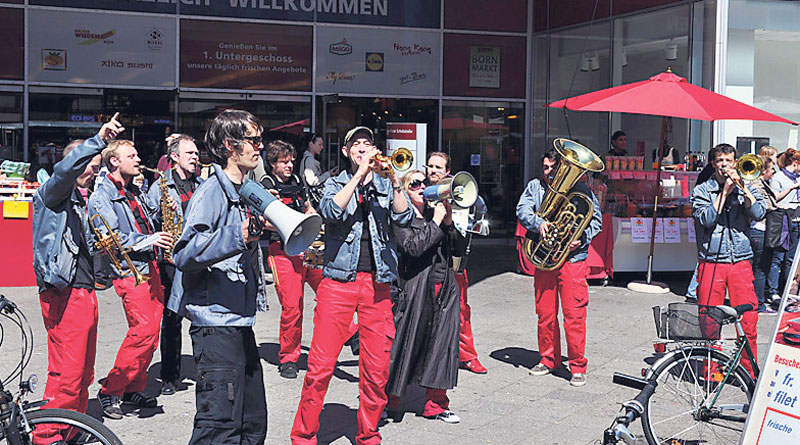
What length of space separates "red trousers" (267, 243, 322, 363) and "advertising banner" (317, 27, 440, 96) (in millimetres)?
9112

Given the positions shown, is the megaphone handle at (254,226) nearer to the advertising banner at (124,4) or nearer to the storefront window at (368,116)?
the storefront window at (368,116)

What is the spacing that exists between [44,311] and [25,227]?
655cm

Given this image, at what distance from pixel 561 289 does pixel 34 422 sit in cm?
430

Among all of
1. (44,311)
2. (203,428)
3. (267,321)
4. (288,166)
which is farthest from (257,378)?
(267,321)

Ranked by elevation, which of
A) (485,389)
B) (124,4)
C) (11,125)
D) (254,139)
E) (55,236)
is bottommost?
(485,389)

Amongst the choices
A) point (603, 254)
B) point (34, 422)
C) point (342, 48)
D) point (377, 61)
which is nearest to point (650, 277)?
point (603, 254)

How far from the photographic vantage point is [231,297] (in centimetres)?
430

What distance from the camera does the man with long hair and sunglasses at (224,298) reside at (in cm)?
420

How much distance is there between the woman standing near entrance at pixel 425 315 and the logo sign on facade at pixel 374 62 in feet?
33.8

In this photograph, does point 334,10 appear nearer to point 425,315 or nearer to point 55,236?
point 425,315

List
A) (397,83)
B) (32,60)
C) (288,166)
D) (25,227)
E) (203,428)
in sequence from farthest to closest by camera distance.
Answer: (397,83) < (32,60) < (25,227) < (288,166) < (203,428)

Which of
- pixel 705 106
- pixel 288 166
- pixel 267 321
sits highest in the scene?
pixel 705 106

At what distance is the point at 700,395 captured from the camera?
5.39 m

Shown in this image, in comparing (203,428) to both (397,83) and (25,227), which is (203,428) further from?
(397,83)
